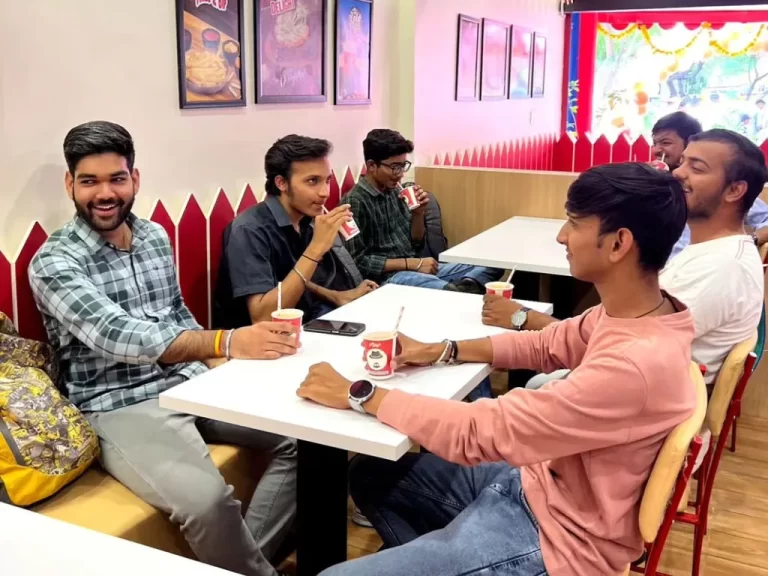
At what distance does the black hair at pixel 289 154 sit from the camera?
9.02ft

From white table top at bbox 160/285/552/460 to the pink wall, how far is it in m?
2.39

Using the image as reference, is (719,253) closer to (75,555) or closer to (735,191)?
(735,191)

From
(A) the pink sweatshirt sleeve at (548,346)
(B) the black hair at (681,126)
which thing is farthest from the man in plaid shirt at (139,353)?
(B) the black hair at (681,126)

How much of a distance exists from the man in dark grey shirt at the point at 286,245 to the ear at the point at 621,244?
1.33 meters

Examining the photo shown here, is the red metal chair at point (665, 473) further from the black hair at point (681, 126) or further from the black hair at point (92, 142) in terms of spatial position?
the black hair at point (681, 126)

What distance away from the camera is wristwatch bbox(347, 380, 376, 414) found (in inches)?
60.3

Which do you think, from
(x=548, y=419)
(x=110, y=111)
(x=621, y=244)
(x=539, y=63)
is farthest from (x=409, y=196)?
(x=539, y=63)

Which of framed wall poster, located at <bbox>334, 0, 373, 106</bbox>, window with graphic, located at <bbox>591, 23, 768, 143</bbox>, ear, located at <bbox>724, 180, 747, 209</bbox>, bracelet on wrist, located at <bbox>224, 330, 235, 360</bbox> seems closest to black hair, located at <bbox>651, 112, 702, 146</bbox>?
framed wall poster, located at <bbox>334, 0, 373, 106</bbox>

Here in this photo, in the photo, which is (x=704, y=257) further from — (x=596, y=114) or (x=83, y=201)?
(x=596, y=114)

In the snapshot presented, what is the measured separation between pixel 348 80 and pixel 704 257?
223 centimetres

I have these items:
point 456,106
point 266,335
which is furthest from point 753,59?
point 266,335

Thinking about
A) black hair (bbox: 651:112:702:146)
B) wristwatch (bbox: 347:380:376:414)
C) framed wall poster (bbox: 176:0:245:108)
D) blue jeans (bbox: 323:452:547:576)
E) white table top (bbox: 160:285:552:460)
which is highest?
framed wall poster (bbox: 176:0:245:108)

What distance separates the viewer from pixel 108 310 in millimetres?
1967

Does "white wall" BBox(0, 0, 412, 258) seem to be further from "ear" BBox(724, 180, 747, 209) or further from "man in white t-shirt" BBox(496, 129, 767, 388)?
"ear" BBox(724, 180, 747, 209)
